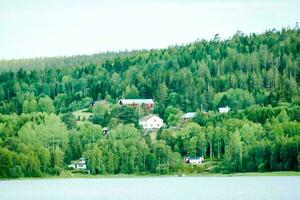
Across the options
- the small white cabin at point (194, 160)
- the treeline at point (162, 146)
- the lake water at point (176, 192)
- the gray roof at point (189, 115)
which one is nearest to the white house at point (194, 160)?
the small white cabin at point (194, 160)

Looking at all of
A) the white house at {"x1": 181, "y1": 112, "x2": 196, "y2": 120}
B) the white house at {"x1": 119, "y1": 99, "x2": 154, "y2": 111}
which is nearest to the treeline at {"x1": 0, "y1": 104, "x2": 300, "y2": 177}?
the white house at {"x1": 181, "y1": 112, "x2": 196, "y2": 120}

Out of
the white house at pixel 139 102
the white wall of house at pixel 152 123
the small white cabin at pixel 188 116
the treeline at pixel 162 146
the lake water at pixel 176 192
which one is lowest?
the lake water at pixel 176 192

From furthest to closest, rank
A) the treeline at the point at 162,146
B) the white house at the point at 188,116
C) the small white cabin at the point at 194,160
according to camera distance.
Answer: the white house at the point at 188,116 → the small white cabin at the point at 194,160 → the treeline at the point at 162,146

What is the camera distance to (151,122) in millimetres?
170125

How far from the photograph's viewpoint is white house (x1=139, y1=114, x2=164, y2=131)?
166375 mm

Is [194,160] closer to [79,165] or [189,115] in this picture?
[79,165]

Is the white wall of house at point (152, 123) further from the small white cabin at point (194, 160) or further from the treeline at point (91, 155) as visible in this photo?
the small white cabin at point (194, 160)

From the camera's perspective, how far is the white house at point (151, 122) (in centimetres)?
16638

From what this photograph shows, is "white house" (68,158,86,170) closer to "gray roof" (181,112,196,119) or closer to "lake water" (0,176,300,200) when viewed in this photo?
"lake water" (0,176,300,200)

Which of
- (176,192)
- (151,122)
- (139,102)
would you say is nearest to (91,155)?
(176,192)

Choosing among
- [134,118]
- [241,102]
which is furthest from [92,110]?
[241,102]

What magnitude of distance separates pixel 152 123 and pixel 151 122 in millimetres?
306

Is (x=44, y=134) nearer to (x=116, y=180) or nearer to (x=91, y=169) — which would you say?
(x=91, y=169)

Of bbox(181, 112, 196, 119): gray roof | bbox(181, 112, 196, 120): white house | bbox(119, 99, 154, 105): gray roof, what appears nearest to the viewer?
bbox(181, 112, 196, 120): white house
